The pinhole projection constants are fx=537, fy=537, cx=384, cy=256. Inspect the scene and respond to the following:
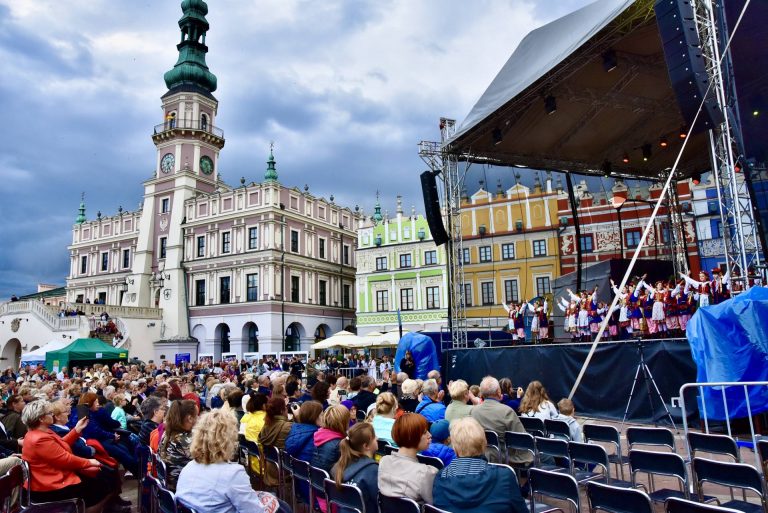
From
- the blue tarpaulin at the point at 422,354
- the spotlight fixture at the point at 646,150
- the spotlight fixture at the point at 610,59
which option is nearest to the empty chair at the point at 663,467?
the spotlight fixture at the point at 610,59

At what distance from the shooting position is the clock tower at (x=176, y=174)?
40.6 metres

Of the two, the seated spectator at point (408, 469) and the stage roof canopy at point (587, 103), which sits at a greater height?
the stage roof canopy at point (587, 103)

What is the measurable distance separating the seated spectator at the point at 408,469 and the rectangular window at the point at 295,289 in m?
35.1

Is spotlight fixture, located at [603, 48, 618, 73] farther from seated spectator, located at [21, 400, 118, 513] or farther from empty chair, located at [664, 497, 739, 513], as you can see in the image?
seated spectator, located at [21, 400, 118, 513]

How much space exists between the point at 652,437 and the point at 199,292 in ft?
125

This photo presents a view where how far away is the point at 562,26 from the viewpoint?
13586 millimetres

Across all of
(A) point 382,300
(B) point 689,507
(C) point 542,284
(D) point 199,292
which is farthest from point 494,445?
(D) point 199,292

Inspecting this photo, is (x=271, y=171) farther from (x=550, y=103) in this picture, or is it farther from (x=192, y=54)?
(x=550, y=103)

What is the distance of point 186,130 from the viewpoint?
40281mm

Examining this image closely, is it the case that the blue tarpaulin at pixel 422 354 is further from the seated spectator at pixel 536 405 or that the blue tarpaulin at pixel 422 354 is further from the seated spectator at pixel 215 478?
the seated spectator at pixel 215 478

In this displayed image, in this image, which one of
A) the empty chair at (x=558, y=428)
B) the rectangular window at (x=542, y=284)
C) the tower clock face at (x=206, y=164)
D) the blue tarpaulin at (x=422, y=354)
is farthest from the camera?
the tower clock face at (x=206, y=164)

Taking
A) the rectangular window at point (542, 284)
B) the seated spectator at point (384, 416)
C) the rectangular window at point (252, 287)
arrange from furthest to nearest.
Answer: the rectangular window at point (252, 287)
the rectangular window at point (542, 284)
the seated spectator at point (384, 416)

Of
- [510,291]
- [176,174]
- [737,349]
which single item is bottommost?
[737,349]

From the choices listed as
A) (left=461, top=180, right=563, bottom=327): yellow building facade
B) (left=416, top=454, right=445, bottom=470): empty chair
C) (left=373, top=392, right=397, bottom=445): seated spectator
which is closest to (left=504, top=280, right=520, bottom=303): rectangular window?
(left=461, top=180, right=563, bottom=327): yellow building facade
